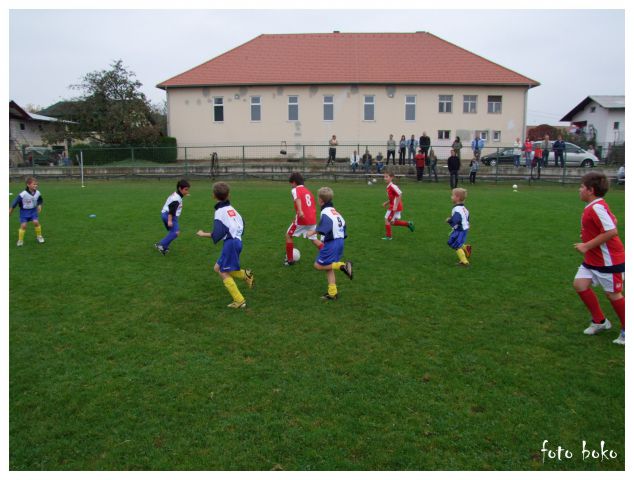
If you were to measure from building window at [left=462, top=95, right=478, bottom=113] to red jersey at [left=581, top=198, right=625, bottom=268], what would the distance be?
32.4m

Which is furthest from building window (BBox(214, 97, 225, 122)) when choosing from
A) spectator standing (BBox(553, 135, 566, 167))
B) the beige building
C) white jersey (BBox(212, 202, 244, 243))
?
white jersey (BBox(212, 202, 244, 243))

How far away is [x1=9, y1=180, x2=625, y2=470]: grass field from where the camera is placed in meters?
3.78

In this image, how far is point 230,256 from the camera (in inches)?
266

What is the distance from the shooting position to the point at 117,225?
513 inches

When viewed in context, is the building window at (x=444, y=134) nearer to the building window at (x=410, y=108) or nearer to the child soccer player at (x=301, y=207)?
the building window at (x=410, y=108)

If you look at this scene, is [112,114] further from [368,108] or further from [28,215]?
[28,215]

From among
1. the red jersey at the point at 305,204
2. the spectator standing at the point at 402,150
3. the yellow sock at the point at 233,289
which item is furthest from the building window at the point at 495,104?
the yellow sock at the point at 233,289

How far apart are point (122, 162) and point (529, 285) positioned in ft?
85.9

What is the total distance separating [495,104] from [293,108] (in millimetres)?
14726

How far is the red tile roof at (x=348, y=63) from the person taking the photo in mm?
35156

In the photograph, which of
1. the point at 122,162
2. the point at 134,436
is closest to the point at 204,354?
the point at 134,436

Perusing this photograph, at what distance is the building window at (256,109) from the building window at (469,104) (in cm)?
1484

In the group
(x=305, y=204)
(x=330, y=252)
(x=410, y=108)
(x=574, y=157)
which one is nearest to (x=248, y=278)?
(x=330, y=252)

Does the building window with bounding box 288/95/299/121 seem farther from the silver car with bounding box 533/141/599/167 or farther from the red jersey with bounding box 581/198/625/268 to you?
the red jersey with bounding box 581/198/625/268
